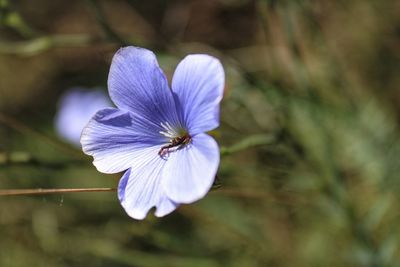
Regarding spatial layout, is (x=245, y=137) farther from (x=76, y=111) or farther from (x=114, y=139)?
(x=76, y=111)

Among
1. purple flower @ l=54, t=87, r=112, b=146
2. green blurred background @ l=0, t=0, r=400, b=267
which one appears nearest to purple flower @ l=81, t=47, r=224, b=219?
green blurred background @ l=0, t=0, r=400, b=267

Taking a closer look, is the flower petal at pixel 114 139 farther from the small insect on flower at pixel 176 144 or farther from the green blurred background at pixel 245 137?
the green blurred background at pixel 245 137

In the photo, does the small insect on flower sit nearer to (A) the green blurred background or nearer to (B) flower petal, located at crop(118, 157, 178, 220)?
(B) flower petal, located at crop(118, 157, 178, 220)

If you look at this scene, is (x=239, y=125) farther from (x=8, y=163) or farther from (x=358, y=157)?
(x=8, y=163)

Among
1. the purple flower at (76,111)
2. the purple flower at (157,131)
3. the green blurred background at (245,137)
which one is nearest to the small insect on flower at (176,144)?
the purple flower at (157,131)

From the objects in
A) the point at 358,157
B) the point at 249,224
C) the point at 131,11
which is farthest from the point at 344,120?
the point at 131,11
